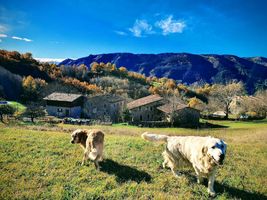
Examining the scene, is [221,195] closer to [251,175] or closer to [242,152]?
[251,175]

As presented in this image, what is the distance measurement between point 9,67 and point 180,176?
136006 millimetres

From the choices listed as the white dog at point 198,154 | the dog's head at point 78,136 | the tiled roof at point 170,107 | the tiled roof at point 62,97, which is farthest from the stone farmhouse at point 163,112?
the white dog at point 198,154

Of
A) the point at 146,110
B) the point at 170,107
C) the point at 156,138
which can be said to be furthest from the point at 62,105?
the point at 156,138

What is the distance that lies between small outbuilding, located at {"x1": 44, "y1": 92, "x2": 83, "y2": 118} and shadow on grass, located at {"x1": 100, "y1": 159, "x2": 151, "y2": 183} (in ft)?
220

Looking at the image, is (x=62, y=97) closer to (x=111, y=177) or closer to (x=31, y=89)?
(x=31, y=89)

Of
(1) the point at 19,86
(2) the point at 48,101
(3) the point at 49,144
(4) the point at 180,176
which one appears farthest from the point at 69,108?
(4) the point at 180,176

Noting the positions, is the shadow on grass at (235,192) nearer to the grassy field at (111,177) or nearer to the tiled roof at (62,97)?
the grassy field at (111,177)

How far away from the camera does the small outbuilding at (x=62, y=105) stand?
74375 millimetres

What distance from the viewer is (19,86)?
10338 centimetres

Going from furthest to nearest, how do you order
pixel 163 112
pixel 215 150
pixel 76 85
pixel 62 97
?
pixel 76 85
pixel 62 97
pixel 163 112
pixel 215 150

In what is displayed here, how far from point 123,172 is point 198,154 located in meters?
3.12

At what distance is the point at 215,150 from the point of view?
6.38m

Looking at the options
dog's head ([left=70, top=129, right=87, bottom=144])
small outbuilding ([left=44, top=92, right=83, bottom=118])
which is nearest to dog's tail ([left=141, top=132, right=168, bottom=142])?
dog's head ([left=70, top=129, right=87, bottom=144])

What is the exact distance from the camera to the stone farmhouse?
64.1m
